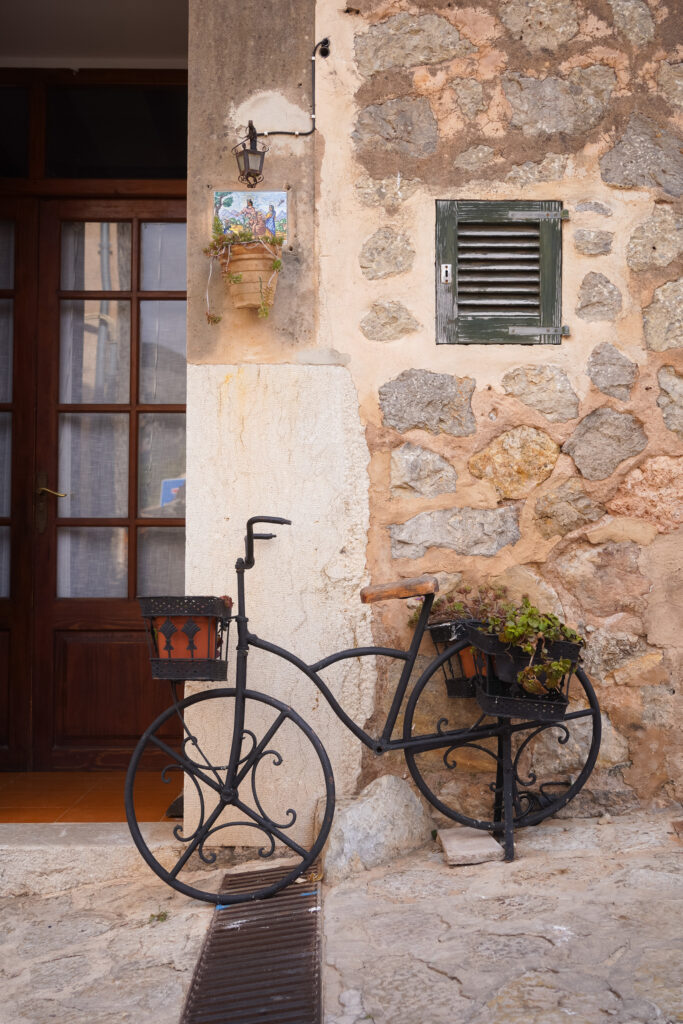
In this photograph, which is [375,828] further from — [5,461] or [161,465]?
[5,461]

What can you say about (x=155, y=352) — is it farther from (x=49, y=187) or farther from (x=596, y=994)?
(x=596, y=994)

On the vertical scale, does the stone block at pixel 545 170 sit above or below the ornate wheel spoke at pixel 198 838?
above

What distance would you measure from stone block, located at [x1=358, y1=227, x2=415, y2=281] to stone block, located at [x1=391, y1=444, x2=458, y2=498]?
2.11 feet

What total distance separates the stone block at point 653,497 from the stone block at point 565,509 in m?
0.08

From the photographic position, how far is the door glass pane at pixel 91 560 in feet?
13.9

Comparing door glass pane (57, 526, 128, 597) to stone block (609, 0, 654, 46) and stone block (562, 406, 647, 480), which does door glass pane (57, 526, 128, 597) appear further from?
stone block (609, 0, 654, 46)

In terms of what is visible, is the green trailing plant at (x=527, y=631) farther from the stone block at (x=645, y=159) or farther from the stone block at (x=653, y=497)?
the stone block at (x=645, y=159)

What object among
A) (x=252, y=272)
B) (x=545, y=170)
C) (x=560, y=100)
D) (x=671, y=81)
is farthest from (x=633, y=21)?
(x=252, y=272)

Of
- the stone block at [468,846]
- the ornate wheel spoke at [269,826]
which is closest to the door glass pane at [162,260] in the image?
the ornate wheel spoke at [269,826]

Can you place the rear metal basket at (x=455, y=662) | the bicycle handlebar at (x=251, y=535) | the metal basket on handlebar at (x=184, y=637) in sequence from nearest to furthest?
the metal basket on handlebar at (x=184, y=637) → the bicycle handlebar at (x=251, y=535) → the rear metal basket at (x=455, y=662)

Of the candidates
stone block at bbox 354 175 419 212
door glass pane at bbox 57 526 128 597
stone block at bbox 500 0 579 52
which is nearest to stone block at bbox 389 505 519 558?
stone block at bbox 354 175 419 212

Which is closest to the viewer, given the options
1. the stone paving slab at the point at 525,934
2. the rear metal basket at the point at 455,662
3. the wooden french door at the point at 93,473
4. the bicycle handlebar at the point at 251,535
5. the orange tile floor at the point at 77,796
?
the stone paving slab at the point at 525,934

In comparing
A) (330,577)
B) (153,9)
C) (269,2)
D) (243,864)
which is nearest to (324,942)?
(243,864)

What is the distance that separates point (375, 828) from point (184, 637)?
949 mm
